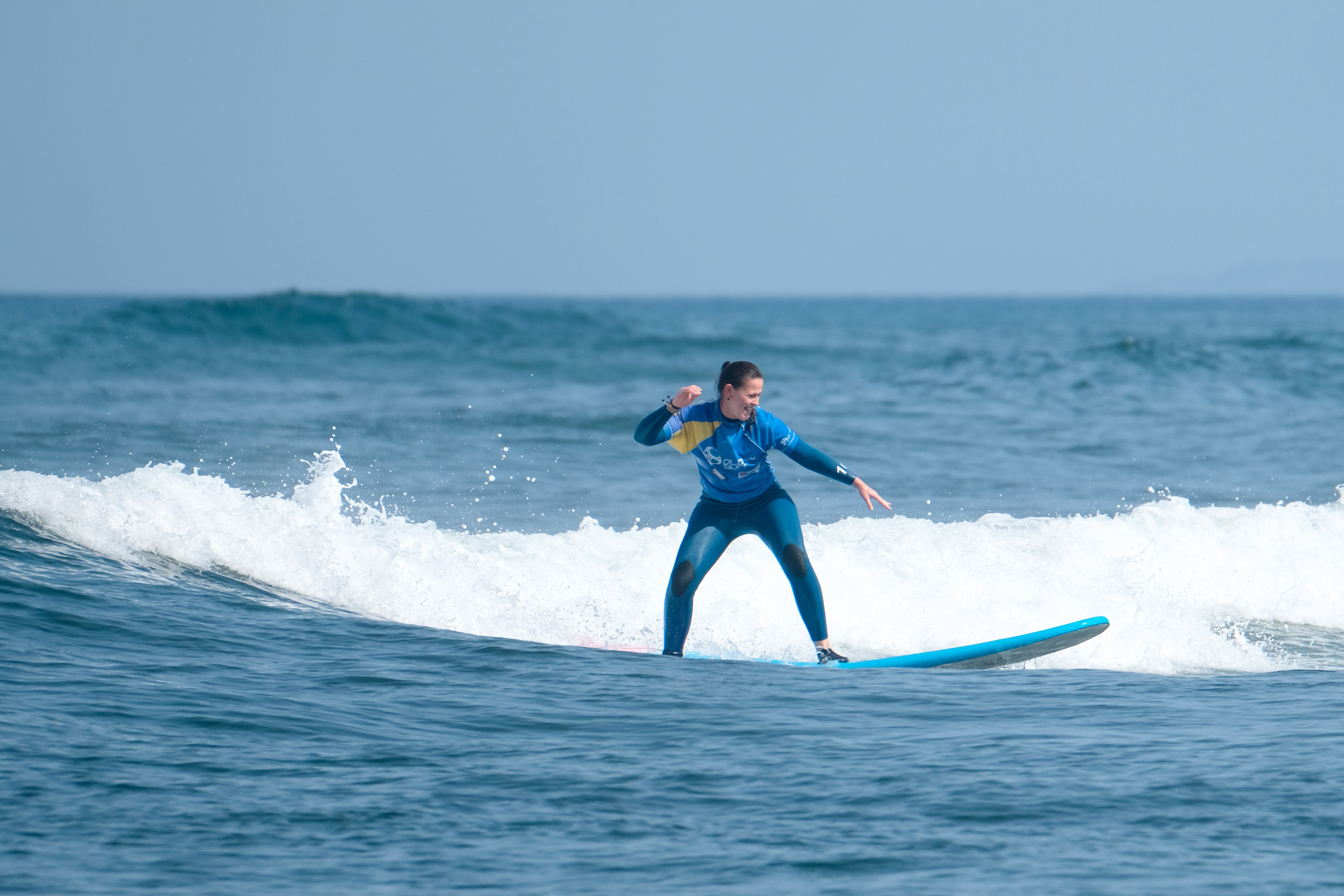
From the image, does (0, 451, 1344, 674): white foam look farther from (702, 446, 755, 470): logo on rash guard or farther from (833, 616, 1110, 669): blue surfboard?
(702, 446, 755, 470): logo on rash guard

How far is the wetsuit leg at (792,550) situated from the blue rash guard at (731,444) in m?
0.15

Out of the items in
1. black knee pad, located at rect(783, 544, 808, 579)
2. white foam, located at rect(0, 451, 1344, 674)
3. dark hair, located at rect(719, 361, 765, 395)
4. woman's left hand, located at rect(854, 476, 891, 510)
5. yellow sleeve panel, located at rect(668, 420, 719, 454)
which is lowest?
white foam, located at rect(0, 451, 1344, 674)

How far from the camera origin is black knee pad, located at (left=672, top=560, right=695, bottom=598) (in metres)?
7.62

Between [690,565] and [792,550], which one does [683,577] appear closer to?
[690,565]

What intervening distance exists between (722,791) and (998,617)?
5235 millimetres

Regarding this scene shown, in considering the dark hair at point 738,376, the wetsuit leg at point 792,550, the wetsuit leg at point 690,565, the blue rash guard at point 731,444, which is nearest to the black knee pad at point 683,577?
the wetsuit leg at point 690,565

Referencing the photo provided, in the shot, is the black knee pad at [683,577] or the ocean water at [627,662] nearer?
the ocean water at [627,662]

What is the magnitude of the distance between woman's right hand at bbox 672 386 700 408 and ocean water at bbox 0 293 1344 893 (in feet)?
4.71

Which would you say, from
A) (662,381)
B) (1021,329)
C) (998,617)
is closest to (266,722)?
(998,617)

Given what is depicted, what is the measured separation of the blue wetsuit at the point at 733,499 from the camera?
752 cm

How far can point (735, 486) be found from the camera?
7.75 metres

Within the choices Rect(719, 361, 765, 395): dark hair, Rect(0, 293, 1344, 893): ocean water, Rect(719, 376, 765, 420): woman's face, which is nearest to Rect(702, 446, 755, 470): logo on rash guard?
Rect(719, 376, 765, 420): woman's face

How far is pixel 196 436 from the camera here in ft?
59.2

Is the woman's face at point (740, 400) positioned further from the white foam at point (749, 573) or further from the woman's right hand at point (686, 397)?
the white foam at point (749, 573)
